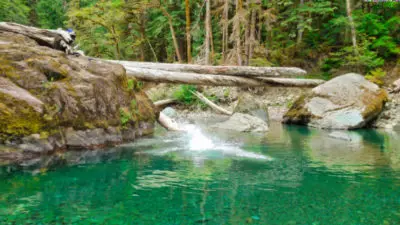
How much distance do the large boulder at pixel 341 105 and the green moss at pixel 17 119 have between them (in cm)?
998

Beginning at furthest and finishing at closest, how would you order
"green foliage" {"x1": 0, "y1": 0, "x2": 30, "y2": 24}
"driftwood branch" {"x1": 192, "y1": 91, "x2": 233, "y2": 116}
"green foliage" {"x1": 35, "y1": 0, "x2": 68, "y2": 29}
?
"green foliage" {"x1": 35, "y1": 0, "x2": 68, "y2": 29}, "green foliage" {"x1": 0, "y1": 0, "x2": 30, "y2": 24}, "driftwood branch" {"x1": 192, "y1": 91, "x2": 233, "y2": 116}

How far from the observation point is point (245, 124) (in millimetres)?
11211

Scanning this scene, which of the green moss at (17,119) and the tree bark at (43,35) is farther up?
the tree bark at (43,35)

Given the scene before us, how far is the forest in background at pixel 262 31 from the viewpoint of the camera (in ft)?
59.0

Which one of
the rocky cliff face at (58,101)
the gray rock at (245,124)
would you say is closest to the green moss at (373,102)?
the gray rock at (245,124)

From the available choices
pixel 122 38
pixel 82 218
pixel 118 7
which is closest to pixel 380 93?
pixel 82 218

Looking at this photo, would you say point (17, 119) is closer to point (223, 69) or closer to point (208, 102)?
point (223, 69)

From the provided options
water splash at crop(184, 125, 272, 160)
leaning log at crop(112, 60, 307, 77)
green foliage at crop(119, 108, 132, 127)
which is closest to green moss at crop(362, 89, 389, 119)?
leaning log at crop(112, 60, 307, 77)

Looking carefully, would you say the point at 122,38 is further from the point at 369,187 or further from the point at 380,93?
the point at 369,187

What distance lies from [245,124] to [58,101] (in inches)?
263

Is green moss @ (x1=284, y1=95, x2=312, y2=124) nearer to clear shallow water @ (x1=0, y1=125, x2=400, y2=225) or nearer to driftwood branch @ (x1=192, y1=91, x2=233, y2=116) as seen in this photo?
driftwood branch @ (x1=192, y1=91, x2=233, y2=116)

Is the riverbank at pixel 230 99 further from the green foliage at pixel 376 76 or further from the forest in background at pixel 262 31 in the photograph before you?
the forest in background at pixel 262 31

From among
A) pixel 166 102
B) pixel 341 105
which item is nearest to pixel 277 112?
pixel 341 105

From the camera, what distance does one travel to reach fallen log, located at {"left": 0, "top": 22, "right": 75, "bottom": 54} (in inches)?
295
